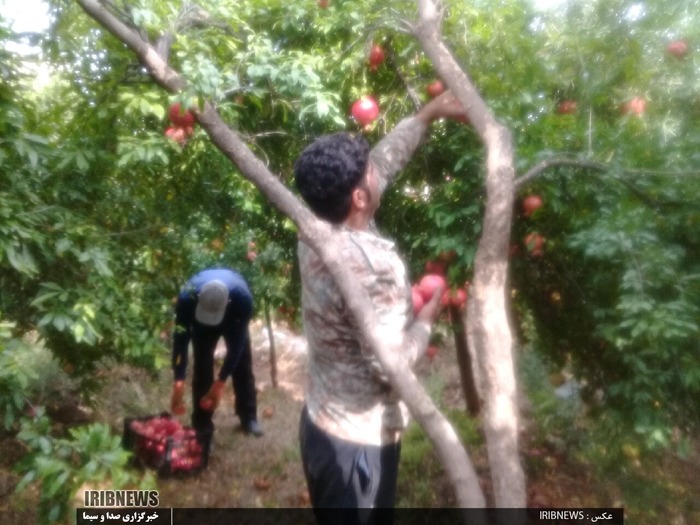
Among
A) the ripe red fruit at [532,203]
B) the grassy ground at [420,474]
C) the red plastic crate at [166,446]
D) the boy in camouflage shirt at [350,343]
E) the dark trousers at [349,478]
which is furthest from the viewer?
the red plastic crate at [166,446]

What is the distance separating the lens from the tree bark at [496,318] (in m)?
1.62

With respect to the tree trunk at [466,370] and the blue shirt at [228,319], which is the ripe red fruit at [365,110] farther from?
the blue shirt at [228,319]

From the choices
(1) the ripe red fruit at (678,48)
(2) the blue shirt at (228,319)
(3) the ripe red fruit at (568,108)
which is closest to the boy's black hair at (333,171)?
(3) the ripe red fruit at (568,108)

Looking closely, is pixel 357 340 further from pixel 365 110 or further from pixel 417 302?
pixel 365 110

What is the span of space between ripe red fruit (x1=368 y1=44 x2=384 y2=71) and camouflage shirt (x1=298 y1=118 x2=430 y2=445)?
1080 mm

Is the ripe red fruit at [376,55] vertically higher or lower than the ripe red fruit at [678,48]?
higher

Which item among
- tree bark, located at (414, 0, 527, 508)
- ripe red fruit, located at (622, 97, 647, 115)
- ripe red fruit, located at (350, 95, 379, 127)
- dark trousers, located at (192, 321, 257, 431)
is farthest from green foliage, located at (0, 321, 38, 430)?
ripe red fruit, located at (622, 97, 647, 115)

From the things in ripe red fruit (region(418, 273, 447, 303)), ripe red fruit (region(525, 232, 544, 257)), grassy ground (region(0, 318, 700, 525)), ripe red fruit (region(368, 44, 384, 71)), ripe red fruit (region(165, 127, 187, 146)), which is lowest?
A: grassy ground (region(0, 318, 700, 525))

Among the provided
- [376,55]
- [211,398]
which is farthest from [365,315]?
[211,398]

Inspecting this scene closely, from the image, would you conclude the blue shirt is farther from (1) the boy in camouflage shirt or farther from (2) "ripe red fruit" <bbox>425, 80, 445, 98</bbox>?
(1) the boy in camouflage shirt

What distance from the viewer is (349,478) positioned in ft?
6.06

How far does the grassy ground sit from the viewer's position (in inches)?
120

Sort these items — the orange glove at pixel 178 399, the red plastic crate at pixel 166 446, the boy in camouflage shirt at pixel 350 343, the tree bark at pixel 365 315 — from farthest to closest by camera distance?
the orange glove at pixel 178 399, the red plastic crate at pixel 166 446, the boy in camouflage shirt at pixel 350 343, the tree bark at pixel 365 315

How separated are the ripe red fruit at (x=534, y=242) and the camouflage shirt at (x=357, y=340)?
72 centimetres
